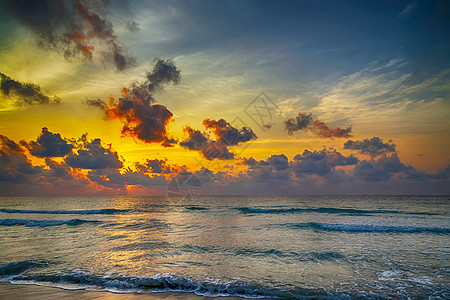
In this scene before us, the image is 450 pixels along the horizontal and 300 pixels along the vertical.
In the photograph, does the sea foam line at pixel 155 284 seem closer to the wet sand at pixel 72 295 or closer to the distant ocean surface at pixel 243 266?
the distant ocean surface at pixel 243 266

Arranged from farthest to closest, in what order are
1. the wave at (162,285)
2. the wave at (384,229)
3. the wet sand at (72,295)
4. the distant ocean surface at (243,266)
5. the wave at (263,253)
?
the wave at (384,229) < the wave at (263,253) < the distant ocean surface at (243,266) < the wave at (162,285) < the wet sand at (72,295)

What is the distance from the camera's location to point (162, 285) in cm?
937

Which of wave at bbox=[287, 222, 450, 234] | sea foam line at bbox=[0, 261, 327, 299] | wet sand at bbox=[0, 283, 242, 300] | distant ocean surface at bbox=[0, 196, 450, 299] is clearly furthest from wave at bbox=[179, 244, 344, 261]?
wave at bbox=[287, 222, 450, 234]

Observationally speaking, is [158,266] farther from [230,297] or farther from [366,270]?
[366,270]

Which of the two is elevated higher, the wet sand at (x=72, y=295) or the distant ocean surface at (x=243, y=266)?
the wet sand at (x=72, y=295)

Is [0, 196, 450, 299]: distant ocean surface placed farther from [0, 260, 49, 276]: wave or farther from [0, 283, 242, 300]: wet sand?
[0, 283, 242, 300]: wet sand

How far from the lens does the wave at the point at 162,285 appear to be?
8711 mm

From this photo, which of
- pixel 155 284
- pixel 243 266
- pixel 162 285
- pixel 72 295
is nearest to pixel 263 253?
pixel 243 266

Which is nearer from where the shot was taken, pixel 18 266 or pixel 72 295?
pixel 72 295

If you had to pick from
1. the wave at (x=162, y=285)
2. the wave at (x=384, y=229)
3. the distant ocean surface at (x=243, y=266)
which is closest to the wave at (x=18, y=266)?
the distant ocean surface at (x=243, y=266)

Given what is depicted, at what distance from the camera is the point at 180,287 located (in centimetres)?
922

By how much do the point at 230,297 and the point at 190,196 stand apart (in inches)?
6054

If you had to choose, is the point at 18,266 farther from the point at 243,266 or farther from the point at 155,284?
the point at 243,266

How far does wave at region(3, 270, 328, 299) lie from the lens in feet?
28.6
